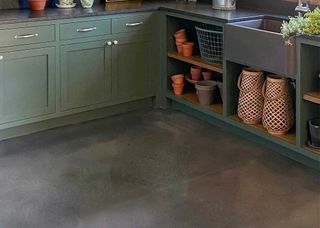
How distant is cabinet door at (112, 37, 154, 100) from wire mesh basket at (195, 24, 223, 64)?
1.50ft

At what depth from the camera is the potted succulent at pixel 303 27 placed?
314cm

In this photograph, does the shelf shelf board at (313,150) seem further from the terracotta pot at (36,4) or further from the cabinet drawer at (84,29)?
the terracotta pot at (36,4)

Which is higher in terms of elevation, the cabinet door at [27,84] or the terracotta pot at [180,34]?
the terracotta pot at [180,34]

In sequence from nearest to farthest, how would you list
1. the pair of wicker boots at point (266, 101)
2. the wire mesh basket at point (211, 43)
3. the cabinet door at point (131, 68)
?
the pair of wicker boots at point (266, 101) < the wire mesh basket at point (211, 43) < the cabinet door at point (131, 68)

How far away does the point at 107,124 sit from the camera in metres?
4.17

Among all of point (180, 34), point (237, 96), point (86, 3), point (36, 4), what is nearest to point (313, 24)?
point (237, 96)

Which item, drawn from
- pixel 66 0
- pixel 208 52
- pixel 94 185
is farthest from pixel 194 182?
pixel 66 0

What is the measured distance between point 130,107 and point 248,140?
1.11 m

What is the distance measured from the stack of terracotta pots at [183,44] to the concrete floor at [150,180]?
63cm

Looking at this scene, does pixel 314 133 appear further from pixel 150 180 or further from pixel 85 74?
pixel 85 74

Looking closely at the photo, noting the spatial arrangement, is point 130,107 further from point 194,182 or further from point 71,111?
point 194,182

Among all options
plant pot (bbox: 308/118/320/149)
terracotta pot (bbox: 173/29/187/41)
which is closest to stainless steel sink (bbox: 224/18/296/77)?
plant pot (bbox: 308/118/320/149)

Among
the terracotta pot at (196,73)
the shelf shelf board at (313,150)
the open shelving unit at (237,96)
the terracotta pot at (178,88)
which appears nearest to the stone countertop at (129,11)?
the open shelving unit at (237,96)

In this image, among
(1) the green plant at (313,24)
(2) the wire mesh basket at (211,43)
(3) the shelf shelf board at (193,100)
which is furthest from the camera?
(3) the shelf shelf board at (193,100)
